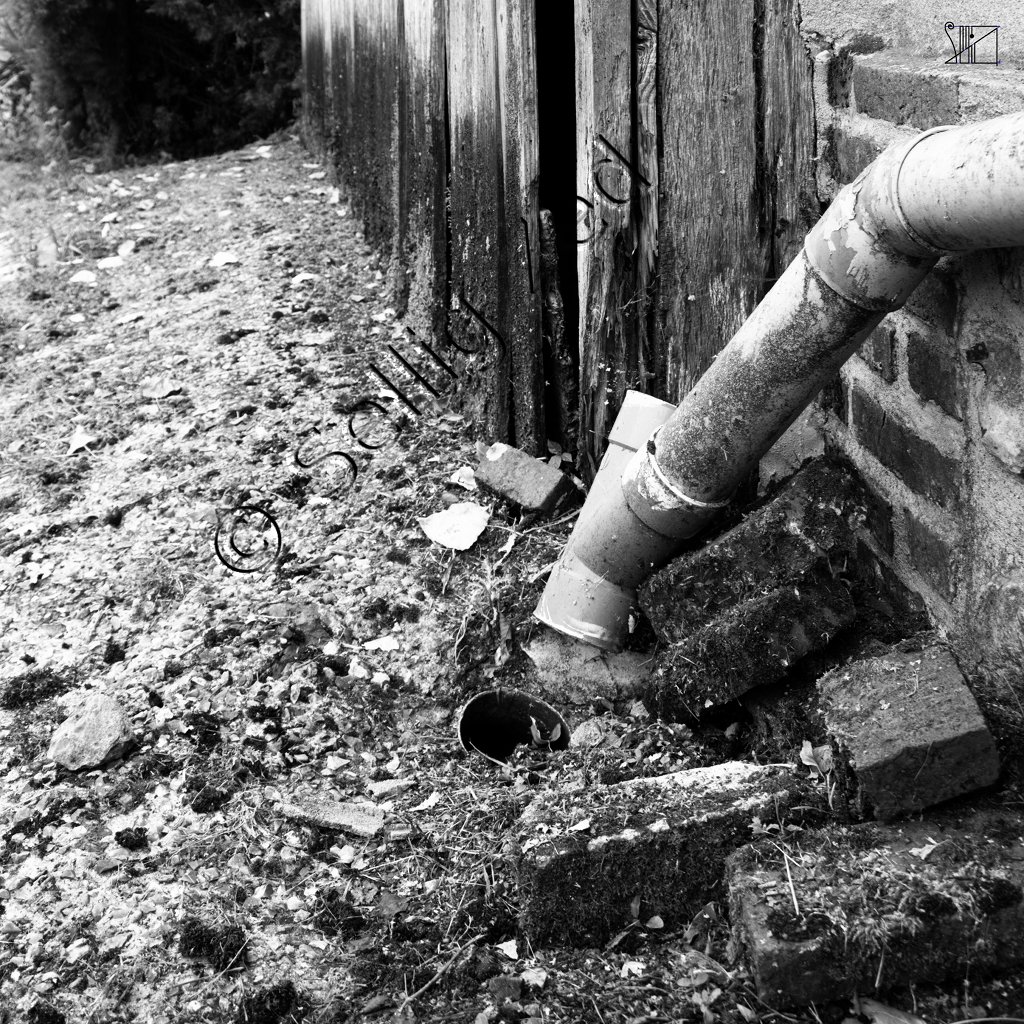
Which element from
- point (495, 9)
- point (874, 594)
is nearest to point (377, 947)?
point (874, 594)

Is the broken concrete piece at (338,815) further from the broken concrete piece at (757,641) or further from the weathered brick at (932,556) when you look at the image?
the weathered brick at (932,556)

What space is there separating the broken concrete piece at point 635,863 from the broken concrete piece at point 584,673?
2.17 feet

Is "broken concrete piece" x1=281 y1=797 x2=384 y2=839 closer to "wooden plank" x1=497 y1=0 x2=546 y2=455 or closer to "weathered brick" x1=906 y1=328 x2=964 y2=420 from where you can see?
"wooden plank" x1=497 y1=0 x2=546 y2=455

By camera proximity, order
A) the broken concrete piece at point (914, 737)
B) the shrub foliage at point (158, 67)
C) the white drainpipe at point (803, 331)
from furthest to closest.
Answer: the shrub foliage at point (158, 67)
the broken concrete piece at point (914, 737)
the white drainpipe at point (803, 331)

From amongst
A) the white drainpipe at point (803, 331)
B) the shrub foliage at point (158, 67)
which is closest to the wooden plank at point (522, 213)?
the white drainpipe at point (803, 331)

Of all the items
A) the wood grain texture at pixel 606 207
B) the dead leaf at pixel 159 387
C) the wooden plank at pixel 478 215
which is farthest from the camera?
the dead leaf at pixel 159 387

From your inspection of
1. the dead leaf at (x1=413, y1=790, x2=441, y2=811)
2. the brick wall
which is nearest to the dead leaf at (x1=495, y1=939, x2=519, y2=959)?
the dead leaf at (x1=413, y1=790, x2=441, y2=811)

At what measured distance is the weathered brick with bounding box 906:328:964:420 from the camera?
71.2 inches

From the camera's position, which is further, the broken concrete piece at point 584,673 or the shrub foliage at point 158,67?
the shrub foliage at point 158,67

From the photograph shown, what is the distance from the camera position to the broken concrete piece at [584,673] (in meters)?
2.52

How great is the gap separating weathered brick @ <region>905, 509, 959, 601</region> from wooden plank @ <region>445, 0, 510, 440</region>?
4.68 feet

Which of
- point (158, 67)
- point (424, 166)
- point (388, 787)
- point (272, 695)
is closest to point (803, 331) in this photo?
point (388, 787)

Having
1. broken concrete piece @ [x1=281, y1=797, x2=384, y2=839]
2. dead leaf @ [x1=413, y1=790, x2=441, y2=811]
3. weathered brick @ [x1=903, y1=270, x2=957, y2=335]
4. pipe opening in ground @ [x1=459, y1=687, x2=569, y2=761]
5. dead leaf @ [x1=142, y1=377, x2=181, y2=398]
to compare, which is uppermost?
weathered brick @ [x1=903, y1=270, x2=957, y2=335]

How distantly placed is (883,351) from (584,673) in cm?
101
